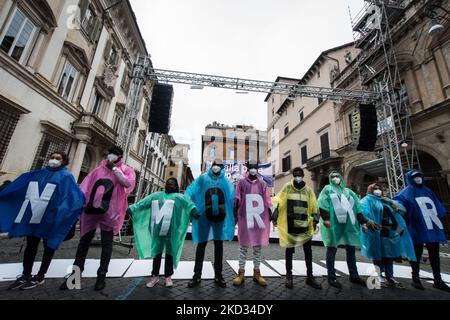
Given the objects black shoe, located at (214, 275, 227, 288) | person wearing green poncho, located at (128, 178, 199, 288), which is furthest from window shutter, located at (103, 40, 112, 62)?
black shoe, located at (214, 275, 227, 288)

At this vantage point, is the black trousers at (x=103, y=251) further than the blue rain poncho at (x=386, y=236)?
No

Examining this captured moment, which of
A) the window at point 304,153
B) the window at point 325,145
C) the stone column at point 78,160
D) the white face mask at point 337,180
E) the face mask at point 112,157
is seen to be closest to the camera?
the face mask at point 112,157

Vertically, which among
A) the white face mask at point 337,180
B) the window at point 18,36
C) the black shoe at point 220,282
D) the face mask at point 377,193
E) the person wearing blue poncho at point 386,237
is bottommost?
the black shoe at point 220,282

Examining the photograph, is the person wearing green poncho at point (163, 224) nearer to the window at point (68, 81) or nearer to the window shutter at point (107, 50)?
the window at point (68, 81)

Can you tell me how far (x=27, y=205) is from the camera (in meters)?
2.66

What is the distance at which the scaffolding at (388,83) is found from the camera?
8.95 metres

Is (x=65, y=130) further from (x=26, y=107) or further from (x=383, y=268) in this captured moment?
(x=383, y=268)

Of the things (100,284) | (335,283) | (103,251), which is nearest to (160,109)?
(103,251)

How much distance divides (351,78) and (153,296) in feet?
53.8

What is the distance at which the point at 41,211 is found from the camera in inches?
104

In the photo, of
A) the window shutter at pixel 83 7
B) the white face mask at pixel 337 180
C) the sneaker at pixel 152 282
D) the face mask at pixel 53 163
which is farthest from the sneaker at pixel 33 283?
the window shutter at pixel 83 7

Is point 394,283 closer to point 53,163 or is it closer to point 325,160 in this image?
point 53,163

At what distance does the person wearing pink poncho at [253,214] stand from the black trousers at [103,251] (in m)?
1.88

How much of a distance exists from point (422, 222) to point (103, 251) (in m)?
5.17
